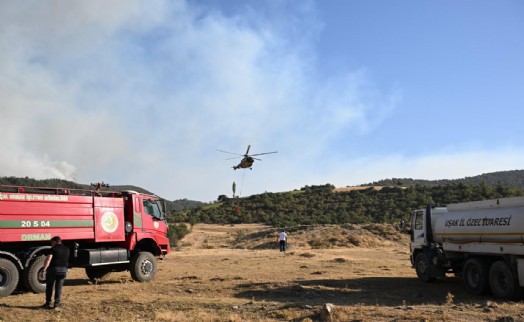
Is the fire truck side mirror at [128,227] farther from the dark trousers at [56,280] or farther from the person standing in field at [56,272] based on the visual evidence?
the dark trousers at [56,280]

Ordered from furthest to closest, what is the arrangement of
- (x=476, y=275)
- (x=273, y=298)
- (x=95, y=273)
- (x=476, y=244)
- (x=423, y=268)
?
(x=95, y=273), (x=423, y=268), (x=476, y=275), (x=476, y=244), (x=273, y=298)

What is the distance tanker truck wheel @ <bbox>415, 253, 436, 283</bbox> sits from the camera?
57.9 ft

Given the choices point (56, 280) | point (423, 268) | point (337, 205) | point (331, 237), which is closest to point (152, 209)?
point (56, 280)

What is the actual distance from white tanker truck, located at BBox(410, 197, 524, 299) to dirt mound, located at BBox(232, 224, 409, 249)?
978 inches

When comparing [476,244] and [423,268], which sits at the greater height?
[476,244]

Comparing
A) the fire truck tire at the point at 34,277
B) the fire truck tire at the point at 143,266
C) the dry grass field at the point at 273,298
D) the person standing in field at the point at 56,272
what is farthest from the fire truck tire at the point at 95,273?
the person standing in field at the point at 56,272

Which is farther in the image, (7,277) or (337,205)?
(337,205)

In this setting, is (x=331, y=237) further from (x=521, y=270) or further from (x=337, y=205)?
(x=521, y=270)

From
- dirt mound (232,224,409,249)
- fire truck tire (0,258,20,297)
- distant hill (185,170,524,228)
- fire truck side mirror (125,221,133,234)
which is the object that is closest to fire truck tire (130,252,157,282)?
fire truck side mirror (125,221,133,234)

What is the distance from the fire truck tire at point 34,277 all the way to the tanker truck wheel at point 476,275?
13.9 metres

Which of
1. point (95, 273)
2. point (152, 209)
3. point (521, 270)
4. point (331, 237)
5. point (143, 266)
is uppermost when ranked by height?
point (152, 209)

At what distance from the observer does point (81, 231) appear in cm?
1650

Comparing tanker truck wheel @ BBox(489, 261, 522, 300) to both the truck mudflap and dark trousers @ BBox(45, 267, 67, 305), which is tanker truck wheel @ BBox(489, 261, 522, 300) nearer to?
the truck mudflap

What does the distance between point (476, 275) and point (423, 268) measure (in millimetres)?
2915
